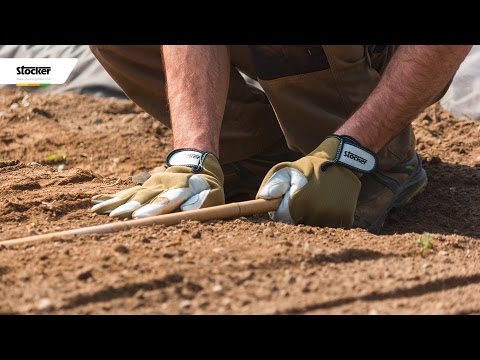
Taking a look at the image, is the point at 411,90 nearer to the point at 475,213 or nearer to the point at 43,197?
the point at 475,213

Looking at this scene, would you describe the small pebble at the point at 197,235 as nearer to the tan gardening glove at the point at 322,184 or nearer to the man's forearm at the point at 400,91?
the tan gardening glove at the point at 322,184

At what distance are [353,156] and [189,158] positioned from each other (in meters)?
0.62

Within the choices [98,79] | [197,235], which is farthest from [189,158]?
[98,79]

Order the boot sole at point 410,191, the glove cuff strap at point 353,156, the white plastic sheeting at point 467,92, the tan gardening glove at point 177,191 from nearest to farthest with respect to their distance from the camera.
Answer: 1. the tan gardening glove at point 177,191
2. the glove cuff strap at point 353,156
3. the boot sole at point 410,191
4. the white plastic sheeting at point 467,92

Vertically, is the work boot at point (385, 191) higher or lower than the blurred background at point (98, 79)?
lower

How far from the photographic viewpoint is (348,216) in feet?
9.09

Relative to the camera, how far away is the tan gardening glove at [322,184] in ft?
8.82

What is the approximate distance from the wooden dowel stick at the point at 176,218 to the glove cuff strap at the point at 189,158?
24 centimetres

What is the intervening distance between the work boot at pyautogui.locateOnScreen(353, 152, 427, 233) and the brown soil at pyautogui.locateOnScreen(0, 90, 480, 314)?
7 centimetres

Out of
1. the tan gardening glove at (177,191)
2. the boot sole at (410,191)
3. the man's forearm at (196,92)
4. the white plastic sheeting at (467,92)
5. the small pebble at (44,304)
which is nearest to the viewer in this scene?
the small pebble at (44,304)

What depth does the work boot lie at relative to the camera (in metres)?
3.01

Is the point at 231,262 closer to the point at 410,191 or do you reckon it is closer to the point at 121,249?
the point at 121,249

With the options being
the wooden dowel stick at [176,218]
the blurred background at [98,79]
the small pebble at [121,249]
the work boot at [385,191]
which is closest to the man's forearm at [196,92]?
the wooden dowel stick at [176,218]
